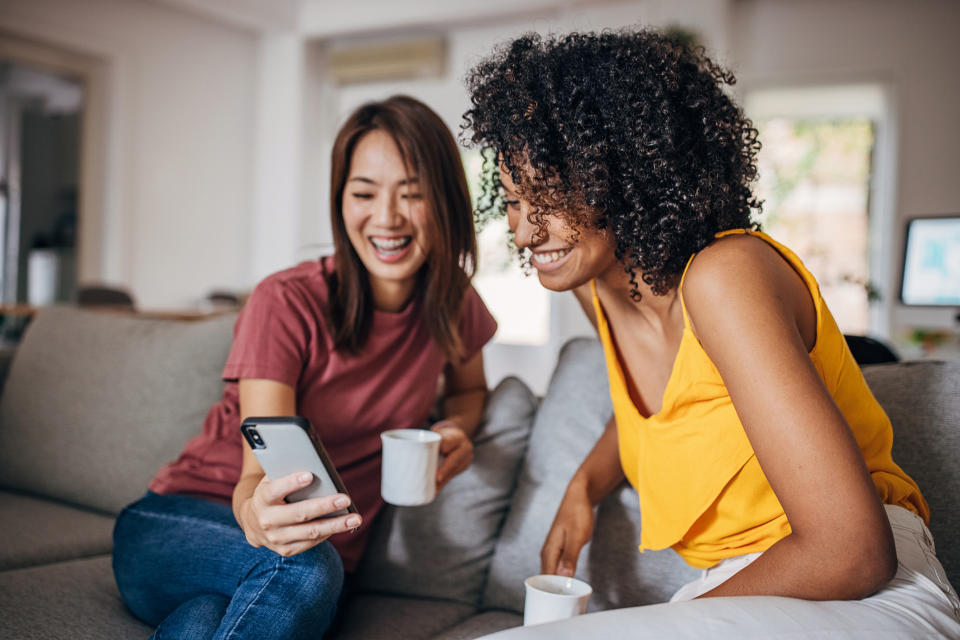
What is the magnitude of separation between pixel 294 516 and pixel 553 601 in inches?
13.4

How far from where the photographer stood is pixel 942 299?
3453mm

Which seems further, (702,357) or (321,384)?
(321,384)

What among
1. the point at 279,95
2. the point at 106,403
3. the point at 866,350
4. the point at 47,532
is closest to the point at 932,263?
the point at 866,350

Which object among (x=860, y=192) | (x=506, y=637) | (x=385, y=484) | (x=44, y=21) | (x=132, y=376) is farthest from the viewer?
(x=860, y=192)

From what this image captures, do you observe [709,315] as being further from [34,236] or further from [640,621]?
[34,236]

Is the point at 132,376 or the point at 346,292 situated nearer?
the point at 346,292

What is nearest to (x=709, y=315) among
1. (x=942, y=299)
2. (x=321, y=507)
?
(x=321, y=507)

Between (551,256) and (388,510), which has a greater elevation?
(551,256)

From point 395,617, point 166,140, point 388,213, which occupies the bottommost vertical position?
point 395,617

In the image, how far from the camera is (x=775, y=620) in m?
0.72

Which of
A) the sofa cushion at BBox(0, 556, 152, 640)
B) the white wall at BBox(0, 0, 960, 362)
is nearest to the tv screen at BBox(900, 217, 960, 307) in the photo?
the white wall at BBox(0, 0, 960, 362)

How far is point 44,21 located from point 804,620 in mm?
5636

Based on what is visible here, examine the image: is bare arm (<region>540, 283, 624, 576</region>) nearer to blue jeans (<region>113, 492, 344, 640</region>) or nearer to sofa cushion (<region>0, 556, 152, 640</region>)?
blue jeans (<region>113, 492, 344, 640</region>)

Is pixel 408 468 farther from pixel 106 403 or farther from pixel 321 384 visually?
pixel 106 403
